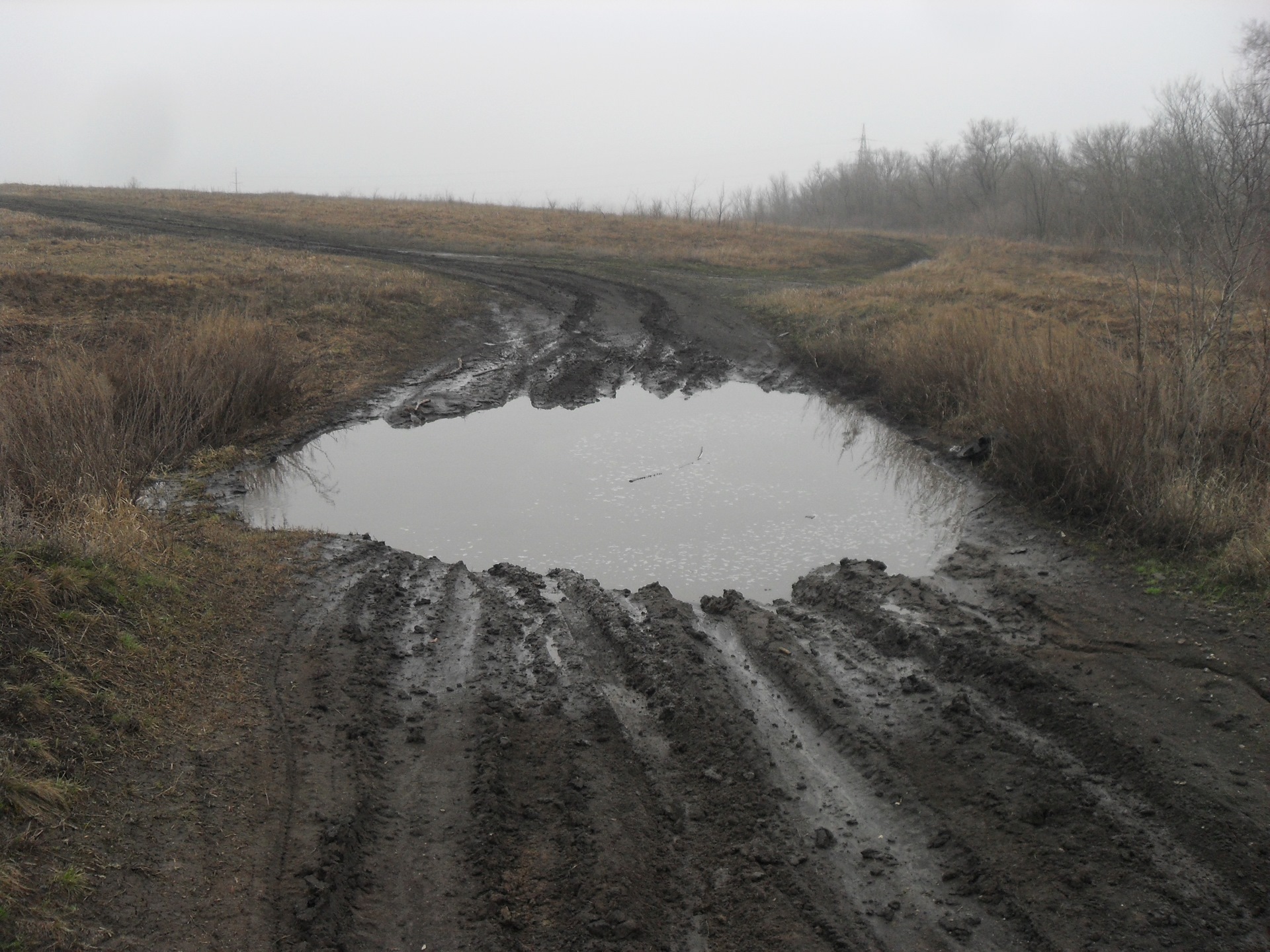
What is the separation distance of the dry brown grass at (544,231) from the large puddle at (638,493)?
13865 millimetres

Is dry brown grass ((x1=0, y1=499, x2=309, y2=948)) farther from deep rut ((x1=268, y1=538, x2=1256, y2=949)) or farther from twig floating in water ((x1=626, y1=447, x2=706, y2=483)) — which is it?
twig floating in water ((x1=626, y1=447, x2=706, y2=483))

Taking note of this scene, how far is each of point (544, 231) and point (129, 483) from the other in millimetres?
22657

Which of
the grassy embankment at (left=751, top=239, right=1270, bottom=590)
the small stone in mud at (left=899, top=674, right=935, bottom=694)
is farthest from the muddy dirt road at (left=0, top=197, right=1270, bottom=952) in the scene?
the grassy embankment at (left=751, top=239, right=1270, bottom=590)

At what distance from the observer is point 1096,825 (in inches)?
141

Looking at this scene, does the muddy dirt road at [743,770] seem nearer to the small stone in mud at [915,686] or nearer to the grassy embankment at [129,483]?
the small stone in mud at [915,686]

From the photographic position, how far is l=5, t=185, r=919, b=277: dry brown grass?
24594mm

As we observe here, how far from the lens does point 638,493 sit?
8289mm

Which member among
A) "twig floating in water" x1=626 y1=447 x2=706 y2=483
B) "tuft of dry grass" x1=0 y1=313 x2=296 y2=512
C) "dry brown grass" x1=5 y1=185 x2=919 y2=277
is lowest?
"twig floating in water" x1=626 y1=447 x2=706 y2=483

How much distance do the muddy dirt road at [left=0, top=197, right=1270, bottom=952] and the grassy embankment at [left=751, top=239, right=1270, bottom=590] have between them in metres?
0.64

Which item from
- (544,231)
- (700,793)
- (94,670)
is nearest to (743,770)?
(700,793)

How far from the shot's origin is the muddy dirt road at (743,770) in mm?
3176

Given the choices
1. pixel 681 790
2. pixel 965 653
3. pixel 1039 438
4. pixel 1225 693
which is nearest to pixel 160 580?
pixel 681 790

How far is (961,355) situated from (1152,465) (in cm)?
404

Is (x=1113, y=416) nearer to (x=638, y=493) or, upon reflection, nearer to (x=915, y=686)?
(x=915, y=686)
